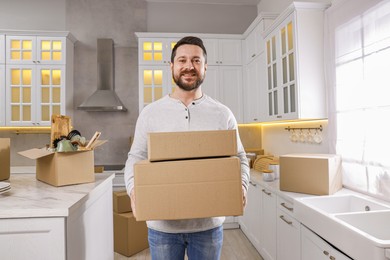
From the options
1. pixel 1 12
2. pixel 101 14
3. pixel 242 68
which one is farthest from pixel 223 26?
pixel 1 12

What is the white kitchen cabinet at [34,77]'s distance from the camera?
3.50 metres

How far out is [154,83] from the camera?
3.63 metres

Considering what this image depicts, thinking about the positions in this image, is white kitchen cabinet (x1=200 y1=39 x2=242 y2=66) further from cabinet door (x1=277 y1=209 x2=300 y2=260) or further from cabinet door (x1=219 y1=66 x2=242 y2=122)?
cabinet door (x1=277 y1=209 x2=300 y2=260)

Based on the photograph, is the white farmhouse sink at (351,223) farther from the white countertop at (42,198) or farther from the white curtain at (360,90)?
the white countertop at (42,198)

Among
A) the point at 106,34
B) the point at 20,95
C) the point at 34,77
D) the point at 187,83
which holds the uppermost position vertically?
the point at 106,34

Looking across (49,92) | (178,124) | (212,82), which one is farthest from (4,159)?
(212,82)

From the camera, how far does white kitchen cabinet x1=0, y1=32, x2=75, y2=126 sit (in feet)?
11.5

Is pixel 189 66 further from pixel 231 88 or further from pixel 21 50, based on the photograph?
pixel 21 50

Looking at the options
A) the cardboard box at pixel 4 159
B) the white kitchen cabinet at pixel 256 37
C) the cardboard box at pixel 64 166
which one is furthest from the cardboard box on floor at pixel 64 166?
the white kitchen cabinet at pixel 256 37

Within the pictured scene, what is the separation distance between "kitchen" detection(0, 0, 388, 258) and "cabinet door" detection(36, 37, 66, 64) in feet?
1.16

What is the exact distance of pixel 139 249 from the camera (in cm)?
284

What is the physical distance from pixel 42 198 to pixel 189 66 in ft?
3.10

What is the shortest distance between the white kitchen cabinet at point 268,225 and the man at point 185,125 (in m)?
1.12

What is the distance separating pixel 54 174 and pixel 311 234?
1550 mm
